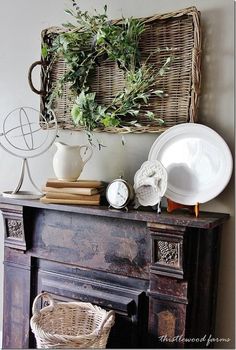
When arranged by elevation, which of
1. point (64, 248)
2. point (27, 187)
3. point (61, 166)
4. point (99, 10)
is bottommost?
point (64, 248)

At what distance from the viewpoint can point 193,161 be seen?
1735 mm

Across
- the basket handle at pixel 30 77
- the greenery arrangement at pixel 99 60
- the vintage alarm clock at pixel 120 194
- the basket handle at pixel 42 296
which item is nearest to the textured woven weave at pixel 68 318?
the basket handle at pixel 42 296

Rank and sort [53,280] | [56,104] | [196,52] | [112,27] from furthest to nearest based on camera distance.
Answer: [56,104]
[53,280]
[112,27]
[196,52]

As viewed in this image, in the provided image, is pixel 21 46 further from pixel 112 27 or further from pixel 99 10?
pixel 112 27

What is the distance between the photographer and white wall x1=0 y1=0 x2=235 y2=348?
5.62ft

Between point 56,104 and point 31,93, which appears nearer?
point 56,104

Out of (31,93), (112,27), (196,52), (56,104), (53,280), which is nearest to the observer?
(196,52)

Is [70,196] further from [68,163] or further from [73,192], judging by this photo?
[68,163]

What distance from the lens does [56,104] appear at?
7.00ft

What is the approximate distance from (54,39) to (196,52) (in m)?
0.78

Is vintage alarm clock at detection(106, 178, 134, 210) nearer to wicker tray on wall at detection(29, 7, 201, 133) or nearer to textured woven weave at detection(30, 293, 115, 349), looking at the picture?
wicker tray on wall at detection(29, 7, 201, 133)

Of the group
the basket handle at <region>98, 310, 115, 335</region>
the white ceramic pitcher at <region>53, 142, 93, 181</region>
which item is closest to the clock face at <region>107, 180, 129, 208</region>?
the white ceramic pitcher at <region>53, 142, 93, 181</region>

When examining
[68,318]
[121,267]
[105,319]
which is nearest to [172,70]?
[121,267]

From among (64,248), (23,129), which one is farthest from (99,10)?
(64,248)
